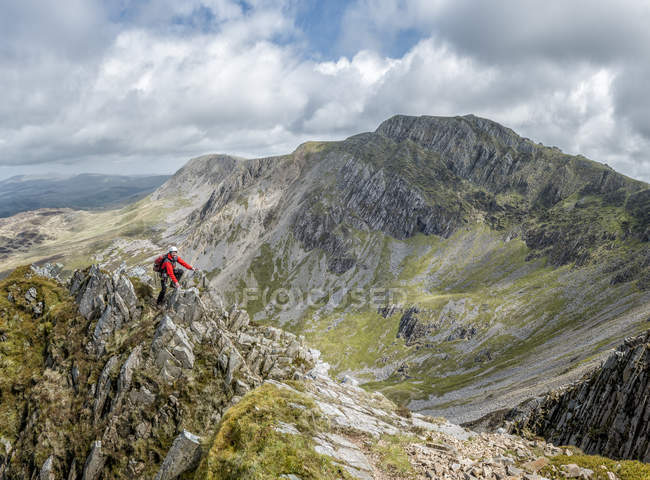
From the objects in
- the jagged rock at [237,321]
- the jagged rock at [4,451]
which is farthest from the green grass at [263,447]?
the jagged rock at [4,451]

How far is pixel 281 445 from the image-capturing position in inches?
459

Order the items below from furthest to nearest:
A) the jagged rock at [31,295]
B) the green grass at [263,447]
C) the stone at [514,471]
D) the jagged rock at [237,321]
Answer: the jagged rock at [237,321]
the jagged rock at [31,295]
the stone at [514,471]
the green grass at [263,447]

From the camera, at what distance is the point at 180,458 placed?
1352cm

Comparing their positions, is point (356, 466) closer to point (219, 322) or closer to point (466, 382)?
point (219, 322)

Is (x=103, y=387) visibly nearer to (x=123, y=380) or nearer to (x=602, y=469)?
(x=123, y=380)

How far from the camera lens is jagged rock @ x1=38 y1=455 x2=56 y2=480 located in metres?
20.7

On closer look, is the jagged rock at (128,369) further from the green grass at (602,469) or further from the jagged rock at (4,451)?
the green grass at (602,469)

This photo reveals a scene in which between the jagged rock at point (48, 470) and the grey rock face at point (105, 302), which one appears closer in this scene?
the jagged rock at point (48, 470)

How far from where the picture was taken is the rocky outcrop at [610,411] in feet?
99.8

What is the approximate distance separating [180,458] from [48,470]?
15616 millimetres

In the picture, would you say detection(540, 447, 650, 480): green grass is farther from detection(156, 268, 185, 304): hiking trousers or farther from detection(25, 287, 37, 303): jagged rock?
detection(25, 287, 37, 303): jagged rock

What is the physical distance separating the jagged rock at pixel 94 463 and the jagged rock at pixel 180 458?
10576mm

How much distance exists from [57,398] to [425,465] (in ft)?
87.0

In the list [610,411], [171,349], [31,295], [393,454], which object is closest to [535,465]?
[393,454]
